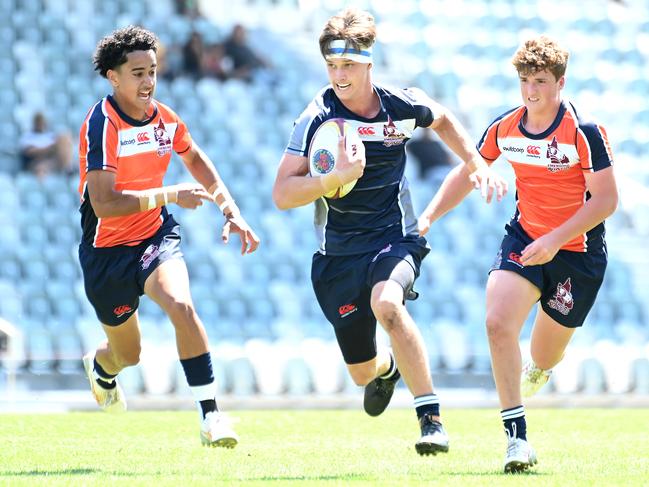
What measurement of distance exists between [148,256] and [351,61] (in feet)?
6.03

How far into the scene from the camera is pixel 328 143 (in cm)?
740

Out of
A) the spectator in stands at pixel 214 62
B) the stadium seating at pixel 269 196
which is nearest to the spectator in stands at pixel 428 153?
the stadium seating at pixel 269 196

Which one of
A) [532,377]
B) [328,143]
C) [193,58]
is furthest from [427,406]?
[193,58]

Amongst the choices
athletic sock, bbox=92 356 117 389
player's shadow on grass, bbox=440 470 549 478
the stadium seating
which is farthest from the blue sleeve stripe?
the stadium seating

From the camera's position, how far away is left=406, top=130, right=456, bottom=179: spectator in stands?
60.8 feet

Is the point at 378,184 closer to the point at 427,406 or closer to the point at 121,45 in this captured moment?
the point at 427,406

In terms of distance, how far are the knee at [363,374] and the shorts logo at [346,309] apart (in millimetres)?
489

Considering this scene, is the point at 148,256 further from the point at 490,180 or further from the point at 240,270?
the point at 240,270

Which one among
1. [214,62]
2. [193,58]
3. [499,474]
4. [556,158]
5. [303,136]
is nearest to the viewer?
[499,474]

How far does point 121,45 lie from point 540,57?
101 inches

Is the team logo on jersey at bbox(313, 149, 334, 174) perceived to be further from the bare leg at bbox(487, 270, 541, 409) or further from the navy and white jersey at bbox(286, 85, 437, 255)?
the bare leg at bbox(487, 270, 541, 409)

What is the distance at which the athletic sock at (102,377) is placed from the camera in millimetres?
9297

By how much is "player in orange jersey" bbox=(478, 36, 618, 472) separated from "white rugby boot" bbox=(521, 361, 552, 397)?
52 cm

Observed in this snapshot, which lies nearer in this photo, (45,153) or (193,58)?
(45,153)
